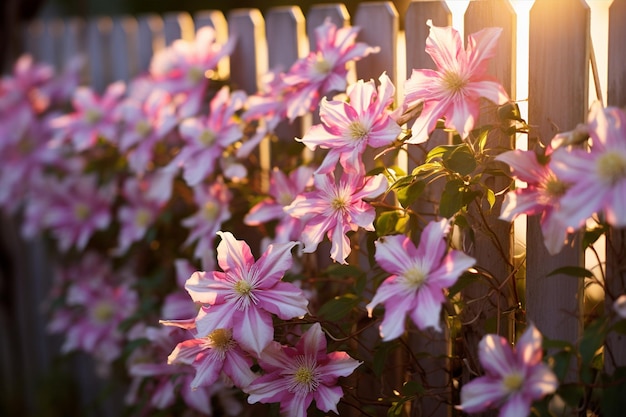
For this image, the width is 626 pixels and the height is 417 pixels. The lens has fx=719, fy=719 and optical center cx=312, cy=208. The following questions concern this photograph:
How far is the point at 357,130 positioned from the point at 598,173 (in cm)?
39

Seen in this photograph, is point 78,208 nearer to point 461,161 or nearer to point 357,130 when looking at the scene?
point 357,130

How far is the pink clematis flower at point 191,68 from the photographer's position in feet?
5.71

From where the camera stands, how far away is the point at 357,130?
112 centimetres

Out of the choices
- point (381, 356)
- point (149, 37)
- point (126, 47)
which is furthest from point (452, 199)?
point (126, 47)

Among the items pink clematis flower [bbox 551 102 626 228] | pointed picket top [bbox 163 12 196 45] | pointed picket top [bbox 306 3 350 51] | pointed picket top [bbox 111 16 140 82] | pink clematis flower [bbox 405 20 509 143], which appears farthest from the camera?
pointed picket top [bbox 111 16 140 82]

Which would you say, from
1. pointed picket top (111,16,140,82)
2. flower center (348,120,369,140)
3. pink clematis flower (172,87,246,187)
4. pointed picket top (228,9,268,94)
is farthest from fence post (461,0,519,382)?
pointed picket top (111,16,140,82)

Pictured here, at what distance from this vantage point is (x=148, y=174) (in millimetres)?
1893

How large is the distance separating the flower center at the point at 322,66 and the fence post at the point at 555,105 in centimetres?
40

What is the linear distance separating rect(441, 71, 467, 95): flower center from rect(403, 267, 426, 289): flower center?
11.6 inches

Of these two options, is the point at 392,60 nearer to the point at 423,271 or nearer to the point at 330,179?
the point at 330,179

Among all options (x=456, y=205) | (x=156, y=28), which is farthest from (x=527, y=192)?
(x=156, y=28)

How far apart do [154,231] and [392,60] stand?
745 millimetres

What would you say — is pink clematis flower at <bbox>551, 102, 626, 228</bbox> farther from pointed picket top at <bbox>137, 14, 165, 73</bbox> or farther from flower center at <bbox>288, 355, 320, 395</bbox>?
pointed picket top at <bbox>137, 14, 165, 73</bbox>

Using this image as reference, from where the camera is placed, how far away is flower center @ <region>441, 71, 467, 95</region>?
1.08m
